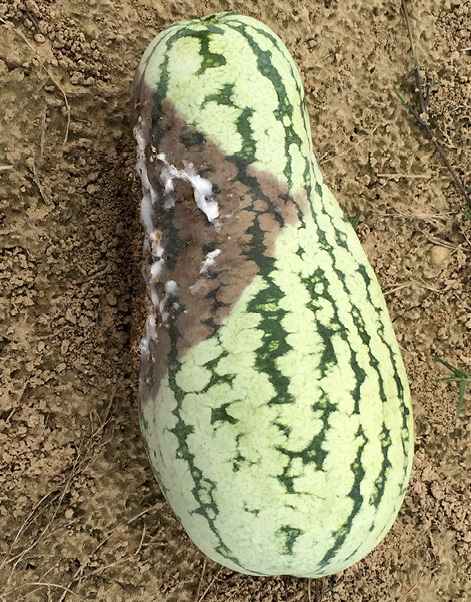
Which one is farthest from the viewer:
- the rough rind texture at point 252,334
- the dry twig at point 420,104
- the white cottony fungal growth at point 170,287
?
the dry twig at point 420,104

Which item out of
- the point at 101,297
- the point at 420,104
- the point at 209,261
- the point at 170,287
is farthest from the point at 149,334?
the point at 420,104

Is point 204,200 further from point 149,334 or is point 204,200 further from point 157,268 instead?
point 149,334

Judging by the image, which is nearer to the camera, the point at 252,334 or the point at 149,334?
the point at 252,334

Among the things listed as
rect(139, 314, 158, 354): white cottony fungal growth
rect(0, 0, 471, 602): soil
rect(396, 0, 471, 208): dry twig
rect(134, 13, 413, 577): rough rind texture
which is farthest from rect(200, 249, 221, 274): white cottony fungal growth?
rect(396, 0, 471, 208): dry twig

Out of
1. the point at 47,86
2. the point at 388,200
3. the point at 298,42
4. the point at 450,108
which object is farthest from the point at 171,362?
the point at 450,108

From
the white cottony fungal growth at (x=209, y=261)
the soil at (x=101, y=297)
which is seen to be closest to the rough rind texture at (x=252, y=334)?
the white cottony fungal growth at (x=209, y=261)

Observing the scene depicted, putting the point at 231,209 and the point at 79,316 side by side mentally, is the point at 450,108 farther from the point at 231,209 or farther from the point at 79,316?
the point at 79,316

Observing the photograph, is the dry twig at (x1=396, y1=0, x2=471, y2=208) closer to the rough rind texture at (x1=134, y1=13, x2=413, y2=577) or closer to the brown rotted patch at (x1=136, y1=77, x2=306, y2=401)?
the rough rind texture at (x1=134, y1=13, x2=413, y2=577)

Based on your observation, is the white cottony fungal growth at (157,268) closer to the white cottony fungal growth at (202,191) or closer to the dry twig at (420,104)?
the white cottony fungal growth at (202,191)
